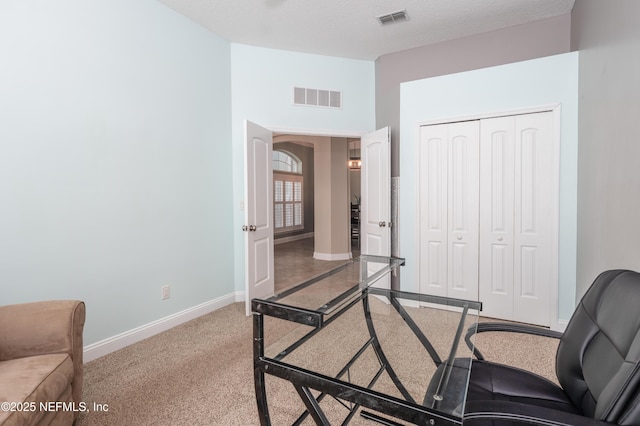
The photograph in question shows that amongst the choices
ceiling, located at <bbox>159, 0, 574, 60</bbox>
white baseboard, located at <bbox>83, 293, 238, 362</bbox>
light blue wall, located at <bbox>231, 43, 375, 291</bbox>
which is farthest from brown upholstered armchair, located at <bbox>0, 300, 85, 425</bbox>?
ceiling, located at <bbox>159, 0, 574, 60</bbox>

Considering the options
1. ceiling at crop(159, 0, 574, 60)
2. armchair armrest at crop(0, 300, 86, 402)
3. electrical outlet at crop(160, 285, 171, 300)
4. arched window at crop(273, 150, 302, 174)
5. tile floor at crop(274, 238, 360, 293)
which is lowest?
tile floor at crop(274, 238, 360, 293)

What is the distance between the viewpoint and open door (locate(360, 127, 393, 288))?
3.81 m

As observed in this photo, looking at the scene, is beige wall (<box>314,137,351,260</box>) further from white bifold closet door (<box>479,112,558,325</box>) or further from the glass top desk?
the glass top desk

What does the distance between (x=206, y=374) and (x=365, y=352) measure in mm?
1187

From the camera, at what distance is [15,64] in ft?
7.14

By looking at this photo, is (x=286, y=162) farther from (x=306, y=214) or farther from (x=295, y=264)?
(x=295, y=264)

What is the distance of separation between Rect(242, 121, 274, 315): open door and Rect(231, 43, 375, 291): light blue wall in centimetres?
30

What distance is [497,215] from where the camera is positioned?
3299 mm

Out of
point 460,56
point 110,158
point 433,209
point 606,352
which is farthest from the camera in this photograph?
point 460,56

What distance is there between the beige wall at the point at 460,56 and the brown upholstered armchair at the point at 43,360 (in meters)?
3.35

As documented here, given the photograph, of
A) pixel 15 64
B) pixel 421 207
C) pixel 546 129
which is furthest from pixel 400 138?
pixel 15 64

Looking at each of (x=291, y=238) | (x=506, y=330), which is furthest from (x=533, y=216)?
(x=291, y=238)

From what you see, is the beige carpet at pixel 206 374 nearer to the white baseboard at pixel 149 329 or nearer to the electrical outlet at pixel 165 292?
the white baseboard at pixel 149 329

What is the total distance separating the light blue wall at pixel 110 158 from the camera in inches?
87.3
